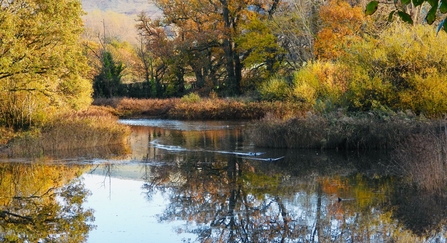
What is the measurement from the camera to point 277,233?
9977mm

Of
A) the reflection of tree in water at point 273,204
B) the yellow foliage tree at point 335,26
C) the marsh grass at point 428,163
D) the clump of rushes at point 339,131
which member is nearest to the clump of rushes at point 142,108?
the yellow foliage tree at point 335,26

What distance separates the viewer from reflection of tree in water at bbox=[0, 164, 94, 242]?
34.0 ft

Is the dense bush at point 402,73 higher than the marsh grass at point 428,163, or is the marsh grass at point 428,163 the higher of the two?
the dense bush at point 402,73

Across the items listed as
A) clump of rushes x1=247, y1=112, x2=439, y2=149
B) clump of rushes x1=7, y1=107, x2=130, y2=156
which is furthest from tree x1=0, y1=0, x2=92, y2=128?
clump of rushes x1=247, y1=112, x2=439, y2=149

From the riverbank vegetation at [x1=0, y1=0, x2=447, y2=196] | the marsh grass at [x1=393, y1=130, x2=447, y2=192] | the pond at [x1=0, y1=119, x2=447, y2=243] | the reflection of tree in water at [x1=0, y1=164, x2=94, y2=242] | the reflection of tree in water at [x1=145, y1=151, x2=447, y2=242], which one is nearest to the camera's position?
the reflection of tree in water at [x1=145, y1=151, x2=447, y2=242]

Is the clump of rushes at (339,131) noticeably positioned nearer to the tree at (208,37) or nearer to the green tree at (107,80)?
the tree at (208,37)

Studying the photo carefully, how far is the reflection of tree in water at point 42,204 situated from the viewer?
10.4 metres

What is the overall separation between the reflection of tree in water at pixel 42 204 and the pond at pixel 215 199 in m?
0.02

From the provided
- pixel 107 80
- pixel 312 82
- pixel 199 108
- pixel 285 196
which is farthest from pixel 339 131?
pixel 107 80

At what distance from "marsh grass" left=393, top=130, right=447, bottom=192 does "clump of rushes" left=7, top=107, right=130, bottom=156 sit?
1221 cm

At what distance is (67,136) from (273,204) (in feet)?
37.2

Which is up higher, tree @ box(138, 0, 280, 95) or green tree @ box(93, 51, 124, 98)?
tree @ box(138, 0, 280, 95)

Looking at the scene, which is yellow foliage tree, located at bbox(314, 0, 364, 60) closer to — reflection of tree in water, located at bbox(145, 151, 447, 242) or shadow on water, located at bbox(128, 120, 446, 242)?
shadow on water, located at bbox(128, 120, 446, 242)

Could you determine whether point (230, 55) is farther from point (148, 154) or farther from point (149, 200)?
point (149, 200)
